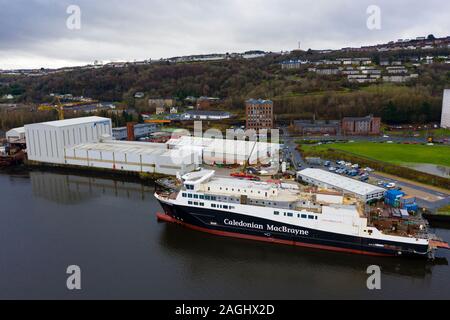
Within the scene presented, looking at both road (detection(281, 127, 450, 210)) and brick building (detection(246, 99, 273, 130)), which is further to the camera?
brick building (detection(246, 99, 273, 130))

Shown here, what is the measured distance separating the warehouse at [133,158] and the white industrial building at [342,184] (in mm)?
7408

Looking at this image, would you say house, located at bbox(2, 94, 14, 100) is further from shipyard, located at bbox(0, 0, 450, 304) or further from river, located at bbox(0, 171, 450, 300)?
river, located at bbox(0, 171, 450, 300)

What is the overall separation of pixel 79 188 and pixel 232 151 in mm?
9756

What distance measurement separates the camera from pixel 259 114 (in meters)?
35.2

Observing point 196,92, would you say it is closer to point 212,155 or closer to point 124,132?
point 124,132

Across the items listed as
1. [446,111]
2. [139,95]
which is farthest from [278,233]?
[139,95]

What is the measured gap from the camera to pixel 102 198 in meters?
19.2

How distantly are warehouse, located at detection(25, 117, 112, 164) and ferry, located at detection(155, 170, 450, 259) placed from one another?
14637mm

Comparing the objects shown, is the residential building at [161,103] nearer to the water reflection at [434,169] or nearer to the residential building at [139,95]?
the residential building at [139,95]

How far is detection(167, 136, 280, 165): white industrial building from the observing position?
77.0 ft

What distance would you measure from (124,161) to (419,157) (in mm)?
19207

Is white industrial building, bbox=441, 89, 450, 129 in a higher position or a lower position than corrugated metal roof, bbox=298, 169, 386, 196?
higher

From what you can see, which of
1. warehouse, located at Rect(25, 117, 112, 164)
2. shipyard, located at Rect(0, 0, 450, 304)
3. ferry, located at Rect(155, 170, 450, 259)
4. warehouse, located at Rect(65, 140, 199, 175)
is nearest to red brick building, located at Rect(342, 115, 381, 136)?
shipyard, located at Rect(0, 0, 450, 304)

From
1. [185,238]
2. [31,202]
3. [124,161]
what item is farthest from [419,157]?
[31,202]
